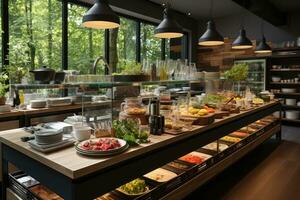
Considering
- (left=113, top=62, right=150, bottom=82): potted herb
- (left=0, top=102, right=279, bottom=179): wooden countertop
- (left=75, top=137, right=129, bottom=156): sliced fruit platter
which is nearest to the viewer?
(left=0, top=102, right=279, bottom=179): wooden countertop

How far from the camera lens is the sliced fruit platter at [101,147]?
4.98 ft

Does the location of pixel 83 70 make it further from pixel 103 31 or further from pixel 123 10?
pixel 123 10

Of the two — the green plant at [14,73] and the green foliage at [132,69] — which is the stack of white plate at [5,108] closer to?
the green plant at [14,73]

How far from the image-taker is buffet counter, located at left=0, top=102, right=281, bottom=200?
4.51 feet

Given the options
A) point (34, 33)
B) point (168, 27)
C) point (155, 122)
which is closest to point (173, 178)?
point (155, 122)

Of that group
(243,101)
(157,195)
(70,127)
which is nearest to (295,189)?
(243,101)

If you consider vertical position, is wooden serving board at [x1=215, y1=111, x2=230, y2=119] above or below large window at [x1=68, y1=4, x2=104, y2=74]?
below

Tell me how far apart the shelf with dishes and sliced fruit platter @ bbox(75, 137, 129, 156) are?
0.23 metres

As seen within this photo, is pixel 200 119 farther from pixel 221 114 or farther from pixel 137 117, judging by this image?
pixel 137 117

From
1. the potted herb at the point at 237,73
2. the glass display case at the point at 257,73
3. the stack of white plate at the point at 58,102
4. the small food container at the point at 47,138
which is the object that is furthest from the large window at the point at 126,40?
the small food container at the point at 47,138

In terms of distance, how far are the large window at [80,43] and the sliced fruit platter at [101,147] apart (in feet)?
11.8

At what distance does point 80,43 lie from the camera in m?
5.34

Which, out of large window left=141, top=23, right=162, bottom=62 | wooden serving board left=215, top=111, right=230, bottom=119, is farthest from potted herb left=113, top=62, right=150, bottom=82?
large window left=141, top=23, right=162, bottom=62

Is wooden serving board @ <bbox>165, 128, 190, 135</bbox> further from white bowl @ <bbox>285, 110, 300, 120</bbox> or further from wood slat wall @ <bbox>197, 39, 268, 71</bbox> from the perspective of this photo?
wood slat wall @ <bbox>197, 39, 268, 71</bbox>
